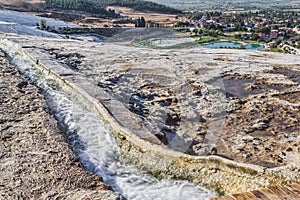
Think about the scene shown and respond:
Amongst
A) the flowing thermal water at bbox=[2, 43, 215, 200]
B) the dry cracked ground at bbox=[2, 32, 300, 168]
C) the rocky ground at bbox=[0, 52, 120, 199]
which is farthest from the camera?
the dry cracked ground at bbox=[2, 32, 300, 168]

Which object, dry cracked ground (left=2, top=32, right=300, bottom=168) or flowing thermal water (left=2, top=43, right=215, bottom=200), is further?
dry cracked ground (left=2, top=32, right=300, bottom=168)

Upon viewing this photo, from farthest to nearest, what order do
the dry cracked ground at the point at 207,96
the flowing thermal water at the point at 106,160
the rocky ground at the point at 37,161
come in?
the dry cracked ground at the point at 207,96, the flowing thermal water at the point at 106,160, the rocky ground at the point at 37,161

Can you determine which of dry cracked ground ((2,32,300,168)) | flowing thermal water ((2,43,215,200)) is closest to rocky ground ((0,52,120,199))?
flowing thermal water ((2,43,215,200))

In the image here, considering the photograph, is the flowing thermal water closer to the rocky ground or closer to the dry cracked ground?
the rocky ground

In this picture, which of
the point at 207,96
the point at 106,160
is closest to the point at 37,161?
the point at 106,160

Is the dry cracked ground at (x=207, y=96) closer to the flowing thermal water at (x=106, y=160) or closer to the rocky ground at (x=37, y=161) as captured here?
the flowing thermal water at (x=106, y=160)

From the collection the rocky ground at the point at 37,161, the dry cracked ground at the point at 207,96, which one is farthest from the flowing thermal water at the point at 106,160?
the dry cracked ground at the point at 207,96

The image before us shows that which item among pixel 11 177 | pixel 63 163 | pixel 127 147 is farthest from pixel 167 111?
pixel 11 177
